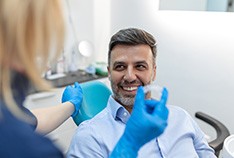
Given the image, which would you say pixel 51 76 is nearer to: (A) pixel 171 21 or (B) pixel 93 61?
(B) pixel 93 61

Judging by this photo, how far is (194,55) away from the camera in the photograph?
7.52ft

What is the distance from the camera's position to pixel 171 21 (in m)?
2.37

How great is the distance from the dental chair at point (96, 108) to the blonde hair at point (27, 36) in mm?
1082

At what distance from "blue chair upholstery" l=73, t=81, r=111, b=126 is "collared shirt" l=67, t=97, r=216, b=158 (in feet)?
0.96

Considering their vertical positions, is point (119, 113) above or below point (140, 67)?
below

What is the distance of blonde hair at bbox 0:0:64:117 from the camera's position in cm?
48

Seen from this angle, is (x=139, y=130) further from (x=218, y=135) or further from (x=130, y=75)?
(x=218, y=135)

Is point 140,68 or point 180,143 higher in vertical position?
point 140,68

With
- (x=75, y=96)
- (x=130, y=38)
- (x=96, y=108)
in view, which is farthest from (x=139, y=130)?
(x=96, y=108)

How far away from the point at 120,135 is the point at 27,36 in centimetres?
87

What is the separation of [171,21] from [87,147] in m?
1.51

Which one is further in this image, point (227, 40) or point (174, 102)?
point (174, 102)

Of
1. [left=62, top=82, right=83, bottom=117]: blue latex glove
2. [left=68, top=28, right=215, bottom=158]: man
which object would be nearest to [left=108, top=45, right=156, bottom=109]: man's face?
[left=68, top=28, right=215, bottom=158]: man

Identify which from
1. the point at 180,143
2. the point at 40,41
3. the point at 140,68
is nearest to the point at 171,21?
the point at 140,68
